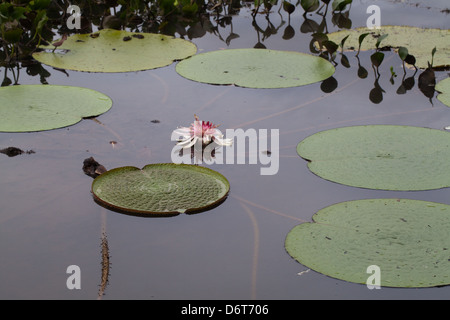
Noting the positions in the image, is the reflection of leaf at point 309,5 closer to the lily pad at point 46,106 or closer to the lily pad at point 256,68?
the lily pad at point 256,68

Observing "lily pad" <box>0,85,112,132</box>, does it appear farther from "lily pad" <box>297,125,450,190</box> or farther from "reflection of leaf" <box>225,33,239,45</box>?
"reflection of leaf" <box>225,33,239,45</box>

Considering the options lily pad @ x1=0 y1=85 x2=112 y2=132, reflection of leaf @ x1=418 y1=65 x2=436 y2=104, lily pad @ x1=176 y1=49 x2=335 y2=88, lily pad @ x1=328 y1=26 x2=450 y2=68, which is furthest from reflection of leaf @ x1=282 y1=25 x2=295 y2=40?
lily pad @ x1=0 y1=85 x2=112 y2=132

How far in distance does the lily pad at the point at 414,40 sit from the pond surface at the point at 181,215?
295mm

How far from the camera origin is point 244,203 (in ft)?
9.10

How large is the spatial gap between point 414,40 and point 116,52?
2.34 meters

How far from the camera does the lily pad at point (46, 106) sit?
3.44 m

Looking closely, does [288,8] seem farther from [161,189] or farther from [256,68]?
[161,189]

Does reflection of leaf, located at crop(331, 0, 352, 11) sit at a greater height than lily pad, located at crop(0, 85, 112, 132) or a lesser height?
greater

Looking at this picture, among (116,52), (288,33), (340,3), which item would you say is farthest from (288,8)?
(116,52)

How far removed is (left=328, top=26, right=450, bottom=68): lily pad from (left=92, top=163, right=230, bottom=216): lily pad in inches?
89.3

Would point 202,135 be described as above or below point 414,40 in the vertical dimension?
below

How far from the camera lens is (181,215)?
8.80 ft

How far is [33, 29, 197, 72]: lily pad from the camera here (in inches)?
170

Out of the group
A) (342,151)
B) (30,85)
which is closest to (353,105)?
(342,151)
